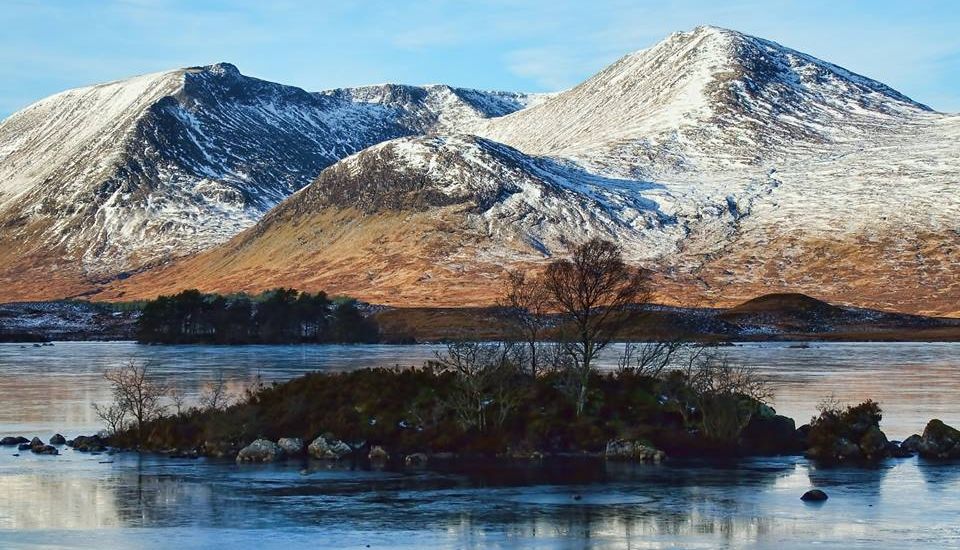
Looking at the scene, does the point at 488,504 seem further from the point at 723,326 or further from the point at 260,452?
the point at 723,326

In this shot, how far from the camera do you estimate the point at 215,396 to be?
59.6m

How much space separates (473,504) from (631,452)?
12.7m

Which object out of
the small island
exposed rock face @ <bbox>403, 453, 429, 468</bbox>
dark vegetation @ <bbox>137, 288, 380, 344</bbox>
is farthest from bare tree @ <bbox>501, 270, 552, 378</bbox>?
dark vegetation @ <bbox>137, 288, 380, 344</bbox>

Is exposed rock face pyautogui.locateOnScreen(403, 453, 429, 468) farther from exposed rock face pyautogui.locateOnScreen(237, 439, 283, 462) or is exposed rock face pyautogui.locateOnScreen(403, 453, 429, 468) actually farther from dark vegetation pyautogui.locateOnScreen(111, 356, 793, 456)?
exposed rock face pyautogui.locateOnScreen(237, 439, 283, 462)

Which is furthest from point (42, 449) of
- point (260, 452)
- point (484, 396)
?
point (484, 396)

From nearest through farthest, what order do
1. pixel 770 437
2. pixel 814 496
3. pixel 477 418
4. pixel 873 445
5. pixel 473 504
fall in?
pixel 473 504
pixel 814 496
pixel 873 445
pixel 477 418
pixel 770 437

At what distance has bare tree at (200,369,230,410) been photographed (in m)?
59.5

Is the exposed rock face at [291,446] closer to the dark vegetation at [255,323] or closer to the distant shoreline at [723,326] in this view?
the distant shoreline at [723,326]

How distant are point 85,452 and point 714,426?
1050 inches

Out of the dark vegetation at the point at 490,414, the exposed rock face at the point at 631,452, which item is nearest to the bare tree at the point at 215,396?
the dark vegetation at the point at 490,414

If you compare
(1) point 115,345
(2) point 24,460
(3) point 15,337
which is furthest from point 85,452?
(3) point 15,337

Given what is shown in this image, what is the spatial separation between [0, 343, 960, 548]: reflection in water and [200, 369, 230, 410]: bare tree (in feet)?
19.6

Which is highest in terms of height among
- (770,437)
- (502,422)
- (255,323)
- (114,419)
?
(255,323)

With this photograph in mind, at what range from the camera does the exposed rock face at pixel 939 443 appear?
52.3m
